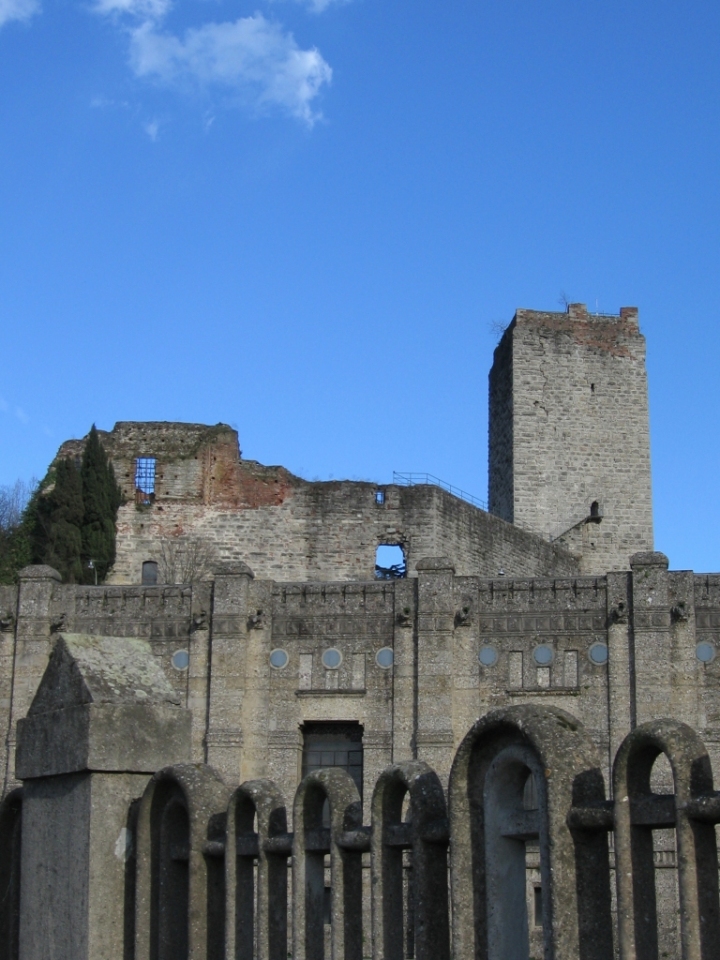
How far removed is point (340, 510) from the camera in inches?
1740

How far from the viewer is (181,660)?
32531 mm

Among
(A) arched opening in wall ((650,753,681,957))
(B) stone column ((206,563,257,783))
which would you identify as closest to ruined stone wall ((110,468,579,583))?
(B) stone column ((206,563,257,783))

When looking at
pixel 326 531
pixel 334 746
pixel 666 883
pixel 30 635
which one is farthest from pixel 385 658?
pixel 326 531

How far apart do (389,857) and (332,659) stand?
23964 mm

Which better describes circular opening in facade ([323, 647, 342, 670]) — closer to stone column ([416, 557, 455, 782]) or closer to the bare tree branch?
stone column ([416, 557, 455, 782])

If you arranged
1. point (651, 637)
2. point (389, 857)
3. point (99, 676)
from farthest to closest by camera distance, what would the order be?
point (651, 637)
point (99, 676)
point (389, 857)

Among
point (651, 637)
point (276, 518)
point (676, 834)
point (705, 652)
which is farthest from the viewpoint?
point (276, 518)

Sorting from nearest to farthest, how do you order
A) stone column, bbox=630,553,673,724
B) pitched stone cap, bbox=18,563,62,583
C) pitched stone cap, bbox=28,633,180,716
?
pitched stone cap, bbox=28,633,180,716 < stone column, bbox=630,553,673,724 < pitched stone cap, bbox=18,563,62,583

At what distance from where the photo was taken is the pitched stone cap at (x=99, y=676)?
9375 mm

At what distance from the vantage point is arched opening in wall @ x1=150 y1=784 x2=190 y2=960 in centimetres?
938

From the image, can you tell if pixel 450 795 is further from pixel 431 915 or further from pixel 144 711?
pixel 144 711

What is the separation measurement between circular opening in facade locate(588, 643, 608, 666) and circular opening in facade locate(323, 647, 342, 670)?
5.52 metres

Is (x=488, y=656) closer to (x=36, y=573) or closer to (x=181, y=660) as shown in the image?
(x=181, y=660)

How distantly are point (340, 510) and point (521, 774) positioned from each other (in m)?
36.2
